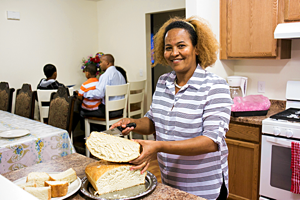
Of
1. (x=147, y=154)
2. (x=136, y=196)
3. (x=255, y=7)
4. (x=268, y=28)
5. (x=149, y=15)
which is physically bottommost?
(x=136, y=196)

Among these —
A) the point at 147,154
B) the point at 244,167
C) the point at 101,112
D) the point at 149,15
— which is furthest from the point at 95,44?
the point at 147,154

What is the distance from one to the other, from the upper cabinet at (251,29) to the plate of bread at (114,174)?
1.89 meters

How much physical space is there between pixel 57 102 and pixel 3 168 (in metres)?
1.02

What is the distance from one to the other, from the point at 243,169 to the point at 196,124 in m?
1.39

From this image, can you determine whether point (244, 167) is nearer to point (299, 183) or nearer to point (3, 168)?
point (299, 183)

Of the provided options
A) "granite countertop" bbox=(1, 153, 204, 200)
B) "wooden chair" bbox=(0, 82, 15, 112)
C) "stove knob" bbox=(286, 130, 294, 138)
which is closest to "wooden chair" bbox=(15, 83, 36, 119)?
"wooden chair" bbox=(0, 82, 15, 112)

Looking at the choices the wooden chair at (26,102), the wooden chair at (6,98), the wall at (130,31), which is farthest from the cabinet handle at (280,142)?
the wooden chair at (6,98)

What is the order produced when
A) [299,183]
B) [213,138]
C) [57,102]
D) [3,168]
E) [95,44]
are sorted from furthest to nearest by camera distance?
[95,44]
[57,102]
[299,183]
[3,168]
[213,138]

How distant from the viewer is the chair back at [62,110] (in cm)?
242

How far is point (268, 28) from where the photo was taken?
94.3 inches

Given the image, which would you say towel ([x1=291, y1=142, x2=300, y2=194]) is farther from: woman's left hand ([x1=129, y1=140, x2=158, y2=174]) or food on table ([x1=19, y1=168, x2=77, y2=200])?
food on table ([x1=19, y1=168, x2=77, y2=200])

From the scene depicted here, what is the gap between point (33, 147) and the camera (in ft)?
5.95

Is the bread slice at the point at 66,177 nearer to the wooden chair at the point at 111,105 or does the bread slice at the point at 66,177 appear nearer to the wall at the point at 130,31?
the wooden chair at the point at 111,105

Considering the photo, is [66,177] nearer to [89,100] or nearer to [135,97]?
[89,100]
